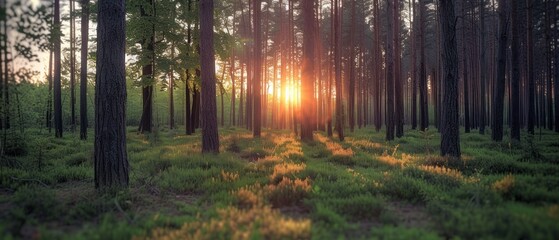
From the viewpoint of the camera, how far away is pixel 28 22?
22.3 ft

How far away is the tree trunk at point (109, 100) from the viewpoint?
21.1ft

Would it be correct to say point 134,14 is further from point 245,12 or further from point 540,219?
point 540,219

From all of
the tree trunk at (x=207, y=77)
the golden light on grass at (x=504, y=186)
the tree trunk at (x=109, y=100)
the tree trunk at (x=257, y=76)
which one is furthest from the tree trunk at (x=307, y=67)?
the tree trunk at (x=109, y=100)

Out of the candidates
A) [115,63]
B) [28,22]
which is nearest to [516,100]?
[115,63]

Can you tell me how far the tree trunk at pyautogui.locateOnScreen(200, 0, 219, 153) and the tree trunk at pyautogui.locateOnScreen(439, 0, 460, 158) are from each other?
7.79 m

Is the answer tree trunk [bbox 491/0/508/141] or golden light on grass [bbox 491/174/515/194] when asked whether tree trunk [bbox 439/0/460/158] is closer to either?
golden light on grass [bbox 491/174/515/194]

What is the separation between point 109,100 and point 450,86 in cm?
957

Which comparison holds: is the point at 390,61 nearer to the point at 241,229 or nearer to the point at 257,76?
the point at 257,76

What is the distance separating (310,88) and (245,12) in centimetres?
2207

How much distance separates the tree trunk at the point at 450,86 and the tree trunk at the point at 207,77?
7.79 meters

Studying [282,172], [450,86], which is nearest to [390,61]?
[450,86]

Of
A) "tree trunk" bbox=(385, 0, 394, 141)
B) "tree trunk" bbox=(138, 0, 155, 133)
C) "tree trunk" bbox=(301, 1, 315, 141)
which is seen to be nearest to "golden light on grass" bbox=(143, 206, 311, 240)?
"tree trunk" bbox=(301, 1, 315, 141)

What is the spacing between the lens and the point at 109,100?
6.43 meters

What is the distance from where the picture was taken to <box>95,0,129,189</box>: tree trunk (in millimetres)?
6418
